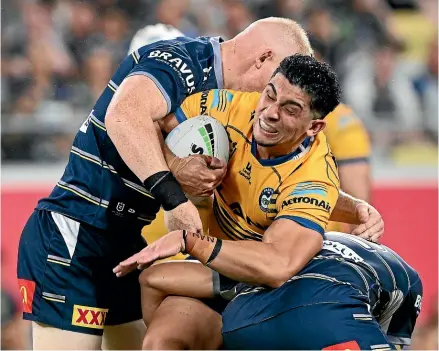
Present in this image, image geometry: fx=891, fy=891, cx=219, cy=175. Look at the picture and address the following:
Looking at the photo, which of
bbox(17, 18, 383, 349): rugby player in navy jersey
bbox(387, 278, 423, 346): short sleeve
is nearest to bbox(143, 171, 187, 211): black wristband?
bbox(17, 18, 383, 349): rugby player in navy jersey

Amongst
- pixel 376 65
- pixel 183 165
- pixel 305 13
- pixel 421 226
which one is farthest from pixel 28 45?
pixel 183 165

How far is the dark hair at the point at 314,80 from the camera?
127 inches

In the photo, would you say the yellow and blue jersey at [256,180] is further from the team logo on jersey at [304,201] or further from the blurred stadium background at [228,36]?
the blurred stadium background at [228,36]

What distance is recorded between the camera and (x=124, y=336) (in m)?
4.02

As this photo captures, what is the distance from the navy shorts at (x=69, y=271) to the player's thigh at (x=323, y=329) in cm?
98

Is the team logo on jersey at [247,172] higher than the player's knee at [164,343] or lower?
higher

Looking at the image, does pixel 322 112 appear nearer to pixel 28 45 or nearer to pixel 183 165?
pixel 183 165

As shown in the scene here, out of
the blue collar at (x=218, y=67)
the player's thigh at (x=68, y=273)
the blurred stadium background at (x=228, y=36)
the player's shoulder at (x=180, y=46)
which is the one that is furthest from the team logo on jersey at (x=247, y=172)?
the blurred stadium background at (x=228, y=36)

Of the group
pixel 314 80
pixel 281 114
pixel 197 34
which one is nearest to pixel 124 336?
pixel 281 114

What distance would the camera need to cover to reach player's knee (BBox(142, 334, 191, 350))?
3035 mm

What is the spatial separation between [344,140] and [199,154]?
169cm

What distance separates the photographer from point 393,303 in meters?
3.22

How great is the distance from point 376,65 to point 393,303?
513cm

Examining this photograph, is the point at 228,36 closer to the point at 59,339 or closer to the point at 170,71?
the point at 170,71
